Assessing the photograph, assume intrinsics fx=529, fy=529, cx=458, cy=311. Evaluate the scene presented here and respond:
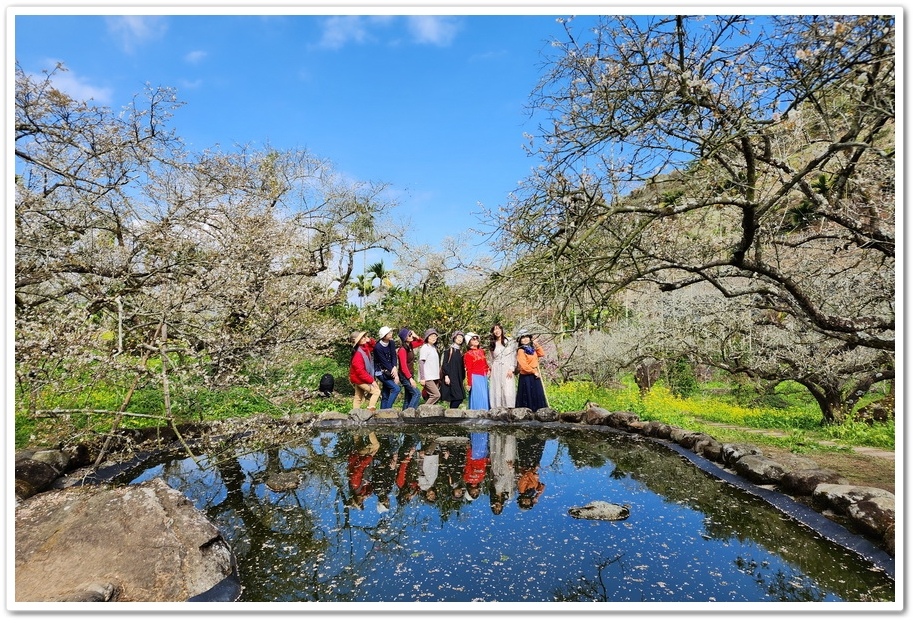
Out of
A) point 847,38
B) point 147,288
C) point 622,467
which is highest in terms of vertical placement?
point 847,38

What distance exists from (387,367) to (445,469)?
3976mm

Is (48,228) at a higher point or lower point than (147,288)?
higher

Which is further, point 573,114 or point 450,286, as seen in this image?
point 450,286

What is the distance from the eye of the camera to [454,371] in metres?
10.1

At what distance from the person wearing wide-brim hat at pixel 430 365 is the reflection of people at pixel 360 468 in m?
2.20

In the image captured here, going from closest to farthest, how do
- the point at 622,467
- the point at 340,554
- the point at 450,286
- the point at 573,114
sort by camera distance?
the point at 340,554 < the point at 573,114 < the point at 622,467 < the point at 450,286

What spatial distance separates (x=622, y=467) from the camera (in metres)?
6.05

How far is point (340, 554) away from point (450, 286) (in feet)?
32.9

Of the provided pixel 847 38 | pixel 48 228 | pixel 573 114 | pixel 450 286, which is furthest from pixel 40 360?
pixel 450 286

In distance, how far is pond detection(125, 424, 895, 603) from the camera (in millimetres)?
3045

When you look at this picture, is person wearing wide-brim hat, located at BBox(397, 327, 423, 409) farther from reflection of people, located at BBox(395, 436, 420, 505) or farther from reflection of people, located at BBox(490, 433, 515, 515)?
reflection of people, located at BBox(395, 436, 420, 505)

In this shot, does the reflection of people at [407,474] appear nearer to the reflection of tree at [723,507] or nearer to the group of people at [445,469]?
the group of people at [445,469]

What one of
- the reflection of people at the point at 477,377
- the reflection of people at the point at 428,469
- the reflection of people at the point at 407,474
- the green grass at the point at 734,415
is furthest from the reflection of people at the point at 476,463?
the green grass at the point at 734,415

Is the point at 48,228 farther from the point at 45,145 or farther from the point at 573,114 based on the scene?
the point at 573,114
